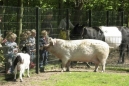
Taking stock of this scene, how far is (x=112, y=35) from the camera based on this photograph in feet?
54.3

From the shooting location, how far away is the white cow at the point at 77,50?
42.9 ft

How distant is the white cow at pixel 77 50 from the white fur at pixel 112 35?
3121 millimetres

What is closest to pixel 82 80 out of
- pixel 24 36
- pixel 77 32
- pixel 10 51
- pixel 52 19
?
pixel 10 51

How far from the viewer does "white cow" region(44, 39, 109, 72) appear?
1308 cm

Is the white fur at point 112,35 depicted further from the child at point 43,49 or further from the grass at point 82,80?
the grass at point 82,80

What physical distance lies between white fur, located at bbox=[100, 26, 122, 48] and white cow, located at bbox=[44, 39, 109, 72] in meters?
3.12

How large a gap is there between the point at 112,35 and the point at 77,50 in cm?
377

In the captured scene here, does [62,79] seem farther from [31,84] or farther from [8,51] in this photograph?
[8,51]

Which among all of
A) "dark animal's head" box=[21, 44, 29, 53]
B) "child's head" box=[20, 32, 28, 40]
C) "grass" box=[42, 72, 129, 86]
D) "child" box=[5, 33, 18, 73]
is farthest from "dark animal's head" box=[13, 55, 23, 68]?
"child's head" box=[20, 32, 28, 40]

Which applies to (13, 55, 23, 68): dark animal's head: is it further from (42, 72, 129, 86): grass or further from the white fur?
the white fur

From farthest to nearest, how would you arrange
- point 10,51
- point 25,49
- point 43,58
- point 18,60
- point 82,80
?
point 43,58, point 25,49, point 10,51, point 82,80, point 18,60

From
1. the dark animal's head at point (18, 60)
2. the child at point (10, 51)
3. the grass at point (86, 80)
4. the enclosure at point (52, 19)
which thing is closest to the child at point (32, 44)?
the enclosure at point (52, 19)

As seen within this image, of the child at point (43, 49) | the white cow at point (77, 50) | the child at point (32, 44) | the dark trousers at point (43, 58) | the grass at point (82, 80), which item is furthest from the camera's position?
the dark trousers at point (43, 58)

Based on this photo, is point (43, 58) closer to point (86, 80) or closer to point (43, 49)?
point (43, 49)
